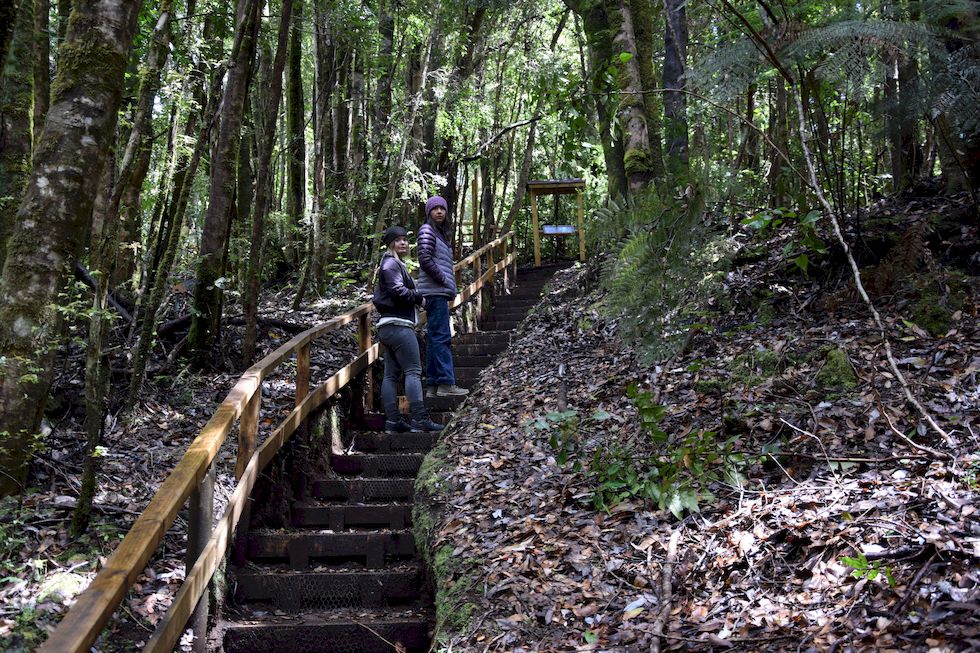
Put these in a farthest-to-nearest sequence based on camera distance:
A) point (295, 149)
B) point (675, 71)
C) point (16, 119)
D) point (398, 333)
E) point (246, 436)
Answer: point (295, 149)
point (675, 71)
point (398, 333)
point (16, 119)
point (246, 436)

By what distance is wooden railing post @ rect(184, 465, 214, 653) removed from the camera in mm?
3789

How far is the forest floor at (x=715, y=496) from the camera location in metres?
2.99

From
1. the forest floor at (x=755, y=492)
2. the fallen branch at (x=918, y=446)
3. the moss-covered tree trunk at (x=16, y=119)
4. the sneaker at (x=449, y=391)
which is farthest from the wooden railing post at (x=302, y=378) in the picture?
the fallen branch at (x=918, y=446)

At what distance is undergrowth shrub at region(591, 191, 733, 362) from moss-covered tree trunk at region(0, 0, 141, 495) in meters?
3.01

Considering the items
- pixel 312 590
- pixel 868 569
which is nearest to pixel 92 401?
pixel 312 590

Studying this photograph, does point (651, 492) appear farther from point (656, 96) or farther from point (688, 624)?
point (656, 96)

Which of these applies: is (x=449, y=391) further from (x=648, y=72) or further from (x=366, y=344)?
(x=648, y=72)

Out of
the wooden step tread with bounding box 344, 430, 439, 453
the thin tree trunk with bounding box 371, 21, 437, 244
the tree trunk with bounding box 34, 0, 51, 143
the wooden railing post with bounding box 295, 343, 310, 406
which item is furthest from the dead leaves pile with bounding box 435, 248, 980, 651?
the thin tree trunk with bounding box 371, 21, 437, 244

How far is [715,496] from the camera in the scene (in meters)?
3.93

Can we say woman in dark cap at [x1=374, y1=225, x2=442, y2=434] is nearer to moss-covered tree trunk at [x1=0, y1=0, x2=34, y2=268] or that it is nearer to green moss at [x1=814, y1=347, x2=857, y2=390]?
moss-covered tree trunk at [x1=0, y1=0, x2=34, y2=268]

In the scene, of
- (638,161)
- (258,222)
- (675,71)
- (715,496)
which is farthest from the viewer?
(675,71)

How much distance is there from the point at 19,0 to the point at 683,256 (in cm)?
508

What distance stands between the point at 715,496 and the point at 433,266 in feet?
14.6

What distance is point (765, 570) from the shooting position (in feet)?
10.7
